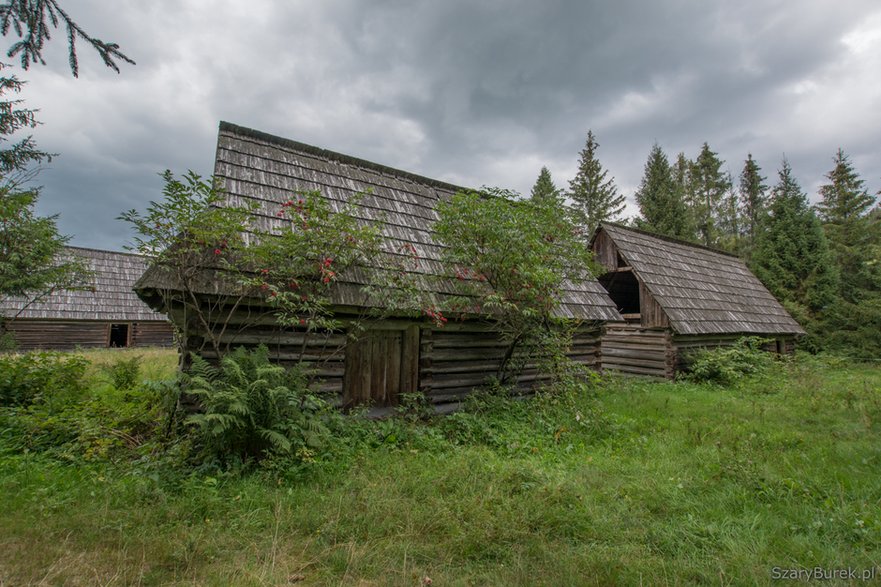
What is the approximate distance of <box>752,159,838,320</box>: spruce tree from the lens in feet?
63.0

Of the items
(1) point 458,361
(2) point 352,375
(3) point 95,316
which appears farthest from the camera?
(3) point 95,316

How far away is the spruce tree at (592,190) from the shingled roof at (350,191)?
21.7m

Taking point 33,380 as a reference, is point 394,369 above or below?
above

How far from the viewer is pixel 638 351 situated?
41.5 ft

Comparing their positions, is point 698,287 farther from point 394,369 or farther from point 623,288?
point 394,369

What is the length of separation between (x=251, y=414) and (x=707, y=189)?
3607 centimetres

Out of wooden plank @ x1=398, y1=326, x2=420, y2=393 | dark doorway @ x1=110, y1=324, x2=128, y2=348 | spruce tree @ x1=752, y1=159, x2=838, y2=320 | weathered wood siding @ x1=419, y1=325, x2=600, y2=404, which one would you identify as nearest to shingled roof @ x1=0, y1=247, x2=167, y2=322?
dark doorway @ x1=110, y1=324, x2=128, y2=348

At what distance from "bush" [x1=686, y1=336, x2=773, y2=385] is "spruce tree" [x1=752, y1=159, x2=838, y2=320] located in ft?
31.9

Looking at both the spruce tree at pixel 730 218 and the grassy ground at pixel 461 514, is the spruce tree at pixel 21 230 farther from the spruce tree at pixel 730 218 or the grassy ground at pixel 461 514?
the spruce tree at pixel 730 218

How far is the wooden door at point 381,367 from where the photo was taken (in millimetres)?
6383

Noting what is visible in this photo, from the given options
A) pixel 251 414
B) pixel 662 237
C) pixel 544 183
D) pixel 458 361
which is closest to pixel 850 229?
pixel 662 237

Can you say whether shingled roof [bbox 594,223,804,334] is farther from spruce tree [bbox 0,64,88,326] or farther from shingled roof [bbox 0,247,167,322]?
shingled roof [bbox 0,247,167,322]

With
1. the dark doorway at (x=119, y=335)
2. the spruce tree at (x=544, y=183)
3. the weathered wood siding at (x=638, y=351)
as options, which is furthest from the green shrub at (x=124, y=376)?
the spruce tree at (x=544, y=183)

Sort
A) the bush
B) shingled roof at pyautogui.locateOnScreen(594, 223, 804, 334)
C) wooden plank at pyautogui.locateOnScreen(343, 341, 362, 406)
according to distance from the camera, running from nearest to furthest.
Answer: wooden plank at pyautogui.locateOnScreen(343, 341, 362, 406) < the bush < shingled roof at pyautogui.locateOnScreen(594, 223, 804, 334)
